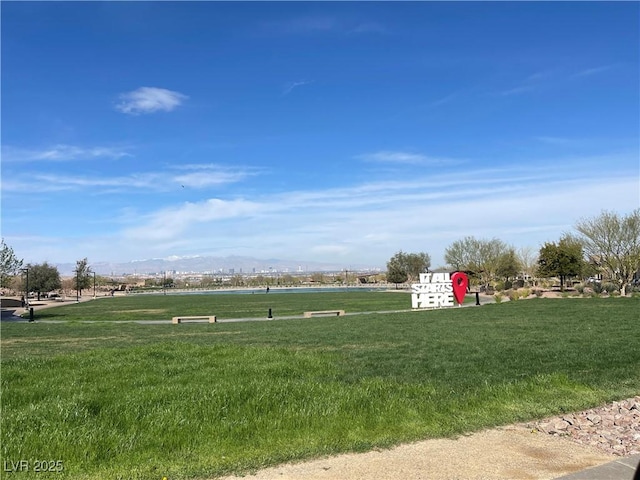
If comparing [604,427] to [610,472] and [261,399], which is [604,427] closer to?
[610,472]

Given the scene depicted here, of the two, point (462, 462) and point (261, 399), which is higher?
point (261, 399)

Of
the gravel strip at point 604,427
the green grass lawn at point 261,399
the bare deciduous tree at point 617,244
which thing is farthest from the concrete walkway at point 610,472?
the bare deciduous tree at point 617,244

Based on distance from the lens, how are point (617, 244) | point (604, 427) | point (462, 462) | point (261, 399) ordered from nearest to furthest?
1. point (462, 462)
2. point (604, 427)
3. point (261, 399)
4. point (617, 244)

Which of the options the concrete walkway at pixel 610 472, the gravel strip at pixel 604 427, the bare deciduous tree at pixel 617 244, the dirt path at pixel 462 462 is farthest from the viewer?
the bare deciduous tree at pixel 617 244

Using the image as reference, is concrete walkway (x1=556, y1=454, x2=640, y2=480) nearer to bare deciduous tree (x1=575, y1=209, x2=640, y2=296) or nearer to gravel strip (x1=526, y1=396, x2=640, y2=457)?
gravel strip (x1=526, y1=396, x2=640, y2=457)

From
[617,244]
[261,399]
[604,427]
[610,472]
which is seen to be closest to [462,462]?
[610,472]

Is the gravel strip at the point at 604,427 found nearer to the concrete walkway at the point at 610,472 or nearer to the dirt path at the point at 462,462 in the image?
the dirt path at the point at 462,462

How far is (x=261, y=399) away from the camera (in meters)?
6.77

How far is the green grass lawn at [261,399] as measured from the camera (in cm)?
521

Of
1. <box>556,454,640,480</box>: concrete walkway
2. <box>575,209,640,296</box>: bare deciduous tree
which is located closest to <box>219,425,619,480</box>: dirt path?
<box>556,454,640,480</box>: concrete walkway

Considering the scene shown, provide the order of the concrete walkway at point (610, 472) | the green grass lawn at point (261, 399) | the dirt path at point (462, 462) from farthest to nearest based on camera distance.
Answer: the green grass lawn at point (261, 399), the dirt path at point (462, 462), the concrete walkway at point (610, 472)

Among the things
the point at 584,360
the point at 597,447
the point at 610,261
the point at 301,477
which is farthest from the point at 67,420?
the point at 610,261

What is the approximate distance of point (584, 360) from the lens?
10.5m

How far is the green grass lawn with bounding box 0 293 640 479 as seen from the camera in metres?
5.21
